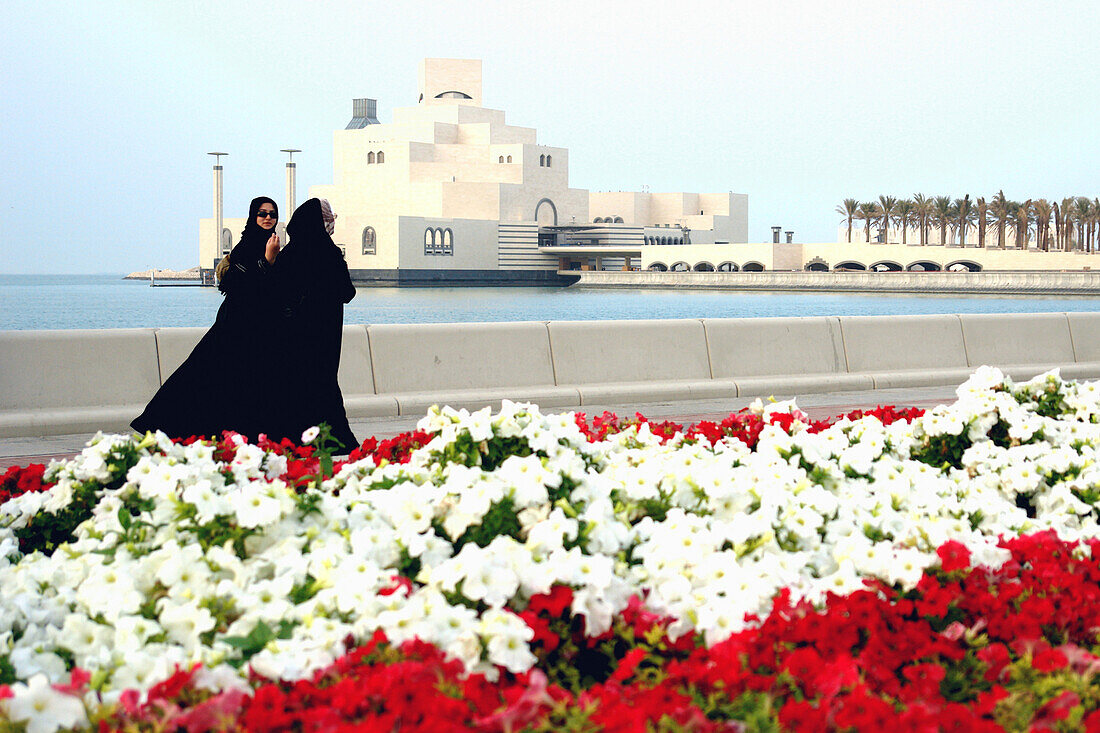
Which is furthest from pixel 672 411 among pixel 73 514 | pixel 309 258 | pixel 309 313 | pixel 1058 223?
pixel 1058 223

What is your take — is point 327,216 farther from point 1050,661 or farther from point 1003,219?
point 1003,219

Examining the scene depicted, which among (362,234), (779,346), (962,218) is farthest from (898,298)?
(779,346)

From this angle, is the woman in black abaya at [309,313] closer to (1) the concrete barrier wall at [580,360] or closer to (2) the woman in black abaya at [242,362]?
(2) the woman in black abaya at [242,362]

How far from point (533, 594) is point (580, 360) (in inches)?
365

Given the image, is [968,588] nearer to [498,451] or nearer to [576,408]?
[498,451]

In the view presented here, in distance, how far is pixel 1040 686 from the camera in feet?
9.46

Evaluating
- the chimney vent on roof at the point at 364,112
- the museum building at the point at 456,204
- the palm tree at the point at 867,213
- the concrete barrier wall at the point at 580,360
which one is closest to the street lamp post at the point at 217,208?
the museum building at the point at 456,204

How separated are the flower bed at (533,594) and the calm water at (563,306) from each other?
2133 inches

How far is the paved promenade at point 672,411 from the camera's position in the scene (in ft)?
30.8

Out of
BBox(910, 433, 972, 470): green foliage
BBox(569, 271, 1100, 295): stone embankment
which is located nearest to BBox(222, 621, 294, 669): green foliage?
BBox(910, 433, 972, 470): green foliage

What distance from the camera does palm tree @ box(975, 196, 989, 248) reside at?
4247 inches

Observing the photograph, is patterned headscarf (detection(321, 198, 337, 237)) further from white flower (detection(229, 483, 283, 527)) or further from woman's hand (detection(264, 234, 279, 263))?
white flower (detection(229, 483, 283, 527))

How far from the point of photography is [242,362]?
7.50 m

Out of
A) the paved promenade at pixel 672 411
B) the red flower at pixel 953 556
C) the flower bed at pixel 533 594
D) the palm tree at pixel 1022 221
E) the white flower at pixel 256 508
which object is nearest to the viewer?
the flower bed at pixel 533 594
